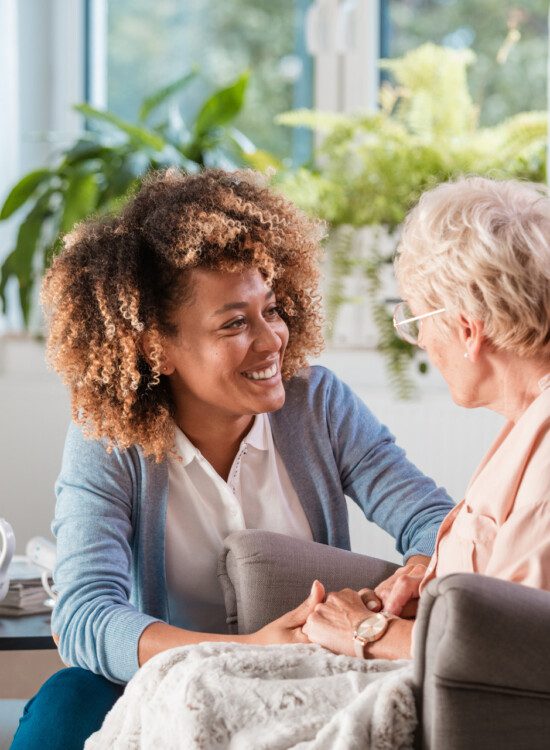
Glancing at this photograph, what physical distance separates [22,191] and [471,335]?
2.28 meters

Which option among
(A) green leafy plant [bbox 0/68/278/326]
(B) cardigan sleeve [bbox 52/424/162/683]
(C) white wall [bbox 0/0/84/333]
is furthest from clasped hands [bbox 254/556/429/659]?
(C) white wall [bbox 0/0/84/333]

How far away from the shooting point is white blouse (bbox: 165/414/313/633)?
1.81 m

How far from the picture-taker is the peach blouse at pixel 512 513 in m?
1.26

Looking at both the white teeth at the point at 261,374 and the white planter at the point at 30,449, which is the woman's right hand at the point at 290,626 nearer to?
the white teeth at the point at 261,374

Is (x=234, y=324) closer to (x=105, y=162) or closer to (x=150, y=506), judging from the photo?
(x=150, y=506)

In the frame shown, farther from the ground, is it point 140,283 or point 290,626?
point 140,283

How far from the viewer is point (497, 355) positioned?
4.66 feet

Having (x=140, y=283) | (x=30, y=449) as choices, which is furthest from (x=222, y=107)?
(x=140, y=283)

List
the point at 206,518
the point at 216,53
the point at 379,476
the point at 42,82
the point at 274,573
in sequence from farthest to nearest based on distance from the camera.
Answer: the point at 42,82 → the point at 216,53 → the point at 379,476 → the point at 206,518 → the point at 274,573

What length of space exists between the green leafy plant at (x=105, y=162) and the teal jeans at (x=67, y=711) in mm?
1836

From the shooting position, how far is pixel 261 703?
4.08 ft

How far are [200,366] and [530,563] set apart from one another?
73 cm

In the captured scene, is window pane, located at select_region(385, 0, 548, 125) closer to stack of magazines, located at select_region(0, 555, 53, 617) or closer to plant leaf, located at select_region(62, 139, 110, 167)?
plant leaf, located at select_region(62, 139, 110, 167)

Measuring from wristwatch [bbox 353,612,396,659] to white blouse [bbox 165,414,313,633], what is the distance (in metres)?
0.38
